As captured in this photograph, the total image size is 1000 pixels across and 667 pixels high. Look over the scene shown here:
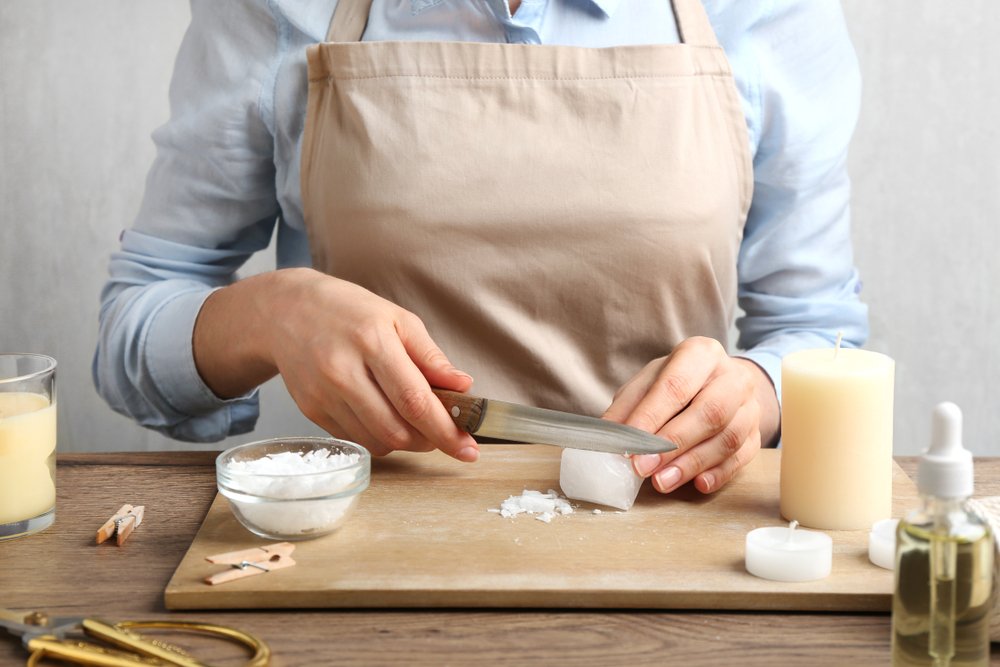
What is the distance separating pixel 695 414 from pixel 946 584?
372 mm

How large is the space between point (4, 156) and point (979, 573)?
168 cm

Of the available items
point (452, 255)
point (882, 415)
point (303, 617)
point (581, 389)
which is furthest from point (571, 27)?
point (303, 617)

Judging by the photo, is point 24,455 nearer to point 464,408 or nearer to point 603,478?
point 464,408

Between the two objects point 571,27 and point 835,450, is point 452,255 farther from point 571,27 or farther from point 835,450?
point 835,450

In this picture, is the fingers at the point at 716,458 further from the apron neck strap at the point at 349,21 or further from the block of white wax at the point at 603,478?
the apron neck strap at the point at 349,21

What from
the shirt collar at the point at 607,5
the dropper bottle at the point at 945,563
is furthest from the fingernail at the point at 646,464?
the shirt collar at the point at 607,5

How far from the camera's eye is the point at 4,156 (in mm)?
1828

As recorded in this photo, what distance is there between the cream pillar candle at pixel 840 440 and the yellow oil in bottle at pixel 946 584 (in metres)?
0.26

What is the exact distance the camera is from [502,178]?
1171 mm

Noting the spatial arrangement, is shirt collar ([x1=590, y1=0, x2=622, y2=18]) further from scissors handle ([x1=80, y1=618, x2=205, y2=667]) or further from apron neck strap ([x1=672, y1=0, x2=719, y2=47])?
scissors handle ([x1=80, y1=618, x2=205, y2=667])

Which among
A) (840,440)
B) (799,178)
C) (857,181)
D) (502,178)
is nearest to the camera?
(840,440)

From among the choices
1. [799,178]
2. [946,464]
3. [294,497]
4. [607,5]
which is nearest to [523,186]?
[607,5]

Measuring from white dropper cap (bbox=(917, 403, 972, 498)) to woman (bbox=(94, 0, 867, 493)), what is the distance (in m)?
0.54

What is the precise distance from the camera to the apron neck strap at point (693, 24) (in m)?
1.23
